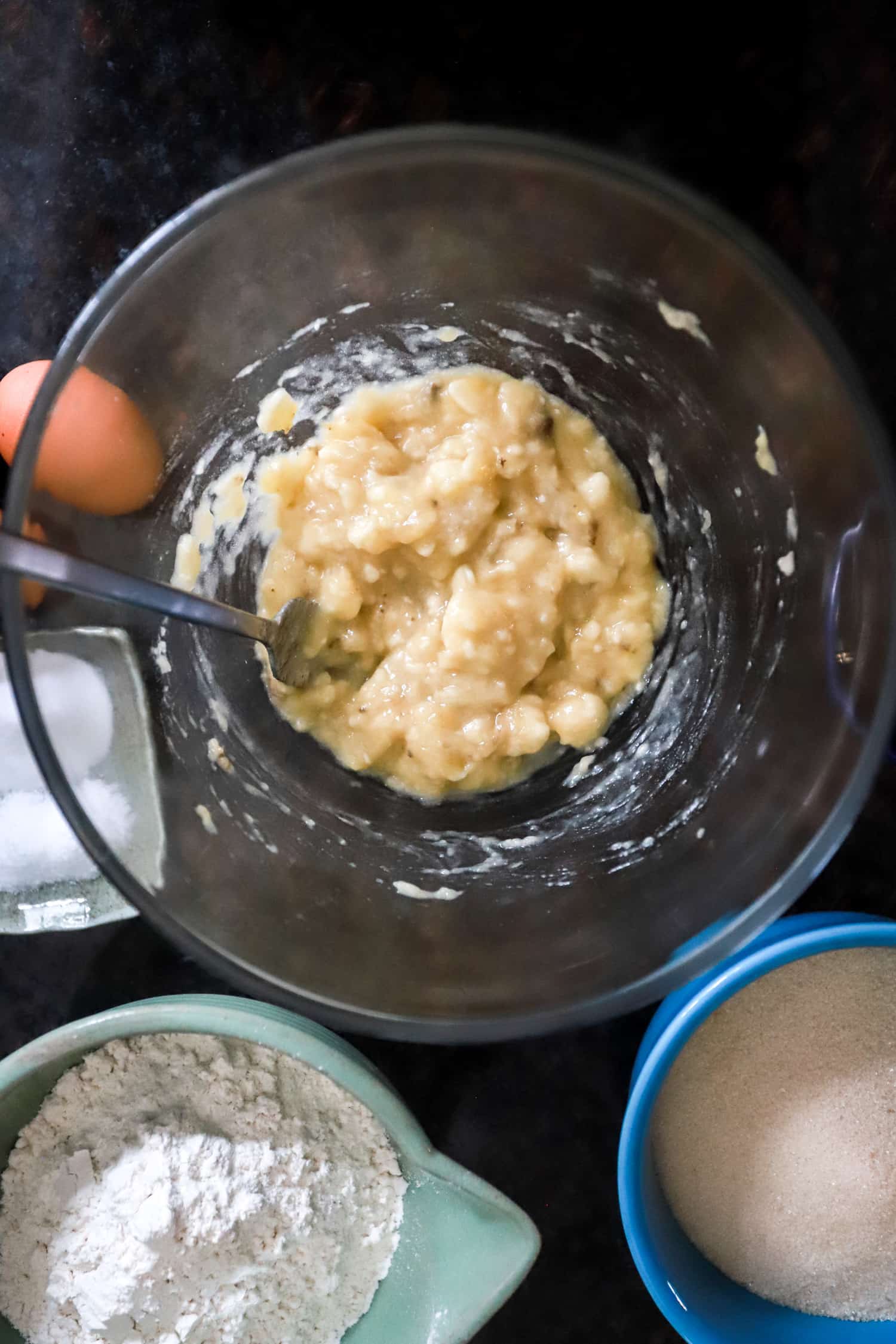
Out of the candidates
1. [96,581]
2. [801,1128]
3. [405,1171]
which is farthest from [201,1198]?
[96,581]

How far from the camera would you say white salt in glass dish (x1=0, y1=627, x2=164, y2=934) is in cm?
118

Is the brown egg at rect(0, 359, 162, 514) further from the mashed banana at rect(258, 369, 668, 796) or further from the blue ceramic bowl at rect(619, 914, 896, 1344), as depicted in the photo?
the blue ceramic bowl at rect(619, 914, 896, 1344)

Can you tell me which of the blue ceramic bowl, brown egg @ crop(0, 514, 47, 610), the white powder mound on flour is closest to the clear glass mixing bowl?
brown egg @ crop(0, 514, 47, 610)

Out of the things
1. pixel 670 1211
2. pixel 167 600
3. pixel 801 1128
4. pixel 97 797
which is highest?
pixel 167 600

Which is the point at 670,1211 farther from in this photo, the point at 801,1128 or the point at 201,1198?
the point at 201,1198

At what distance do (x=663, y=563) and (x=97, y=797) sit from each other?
0.79m

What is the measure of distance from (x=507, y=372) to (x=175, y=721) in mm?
633

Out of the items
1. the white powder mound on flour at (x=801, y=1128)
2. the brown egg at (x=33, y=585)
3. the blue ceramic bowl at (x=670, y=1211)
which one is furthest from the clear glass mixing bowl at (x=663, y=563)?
the white powder mound on flour at (x=801, y=1128)

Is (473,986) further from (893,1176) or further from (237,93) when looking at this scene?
(237,93)

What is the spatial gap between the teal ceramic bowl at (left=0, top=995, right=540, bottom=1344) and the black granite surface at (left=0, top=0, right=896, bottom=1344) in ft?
0.63

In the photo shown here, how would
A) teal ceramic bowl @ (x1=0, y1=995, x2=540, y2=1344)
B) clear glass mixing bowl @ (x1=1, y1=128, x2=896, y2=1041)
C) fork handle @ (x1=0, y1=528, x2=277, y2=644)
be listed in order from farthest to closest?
teal ceramic bowl @ (x1=0, y1=995, x2=540, y2=1344) → clear glass mixing bowl @ (x1=1, y1=128, x2=896, y2=1041) → fork handle @ (x1=0, y1=528, x2=277, y2=644)

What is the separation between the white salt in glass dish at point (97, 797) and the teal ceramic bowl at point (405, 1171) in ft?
0.53

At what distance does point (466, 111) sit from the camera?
5.24 feet

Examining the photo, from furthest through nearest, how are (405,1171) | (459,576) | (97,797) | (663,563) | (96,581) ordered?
(405,1171), (663,563), (459,576), (97,797), (96,581)
